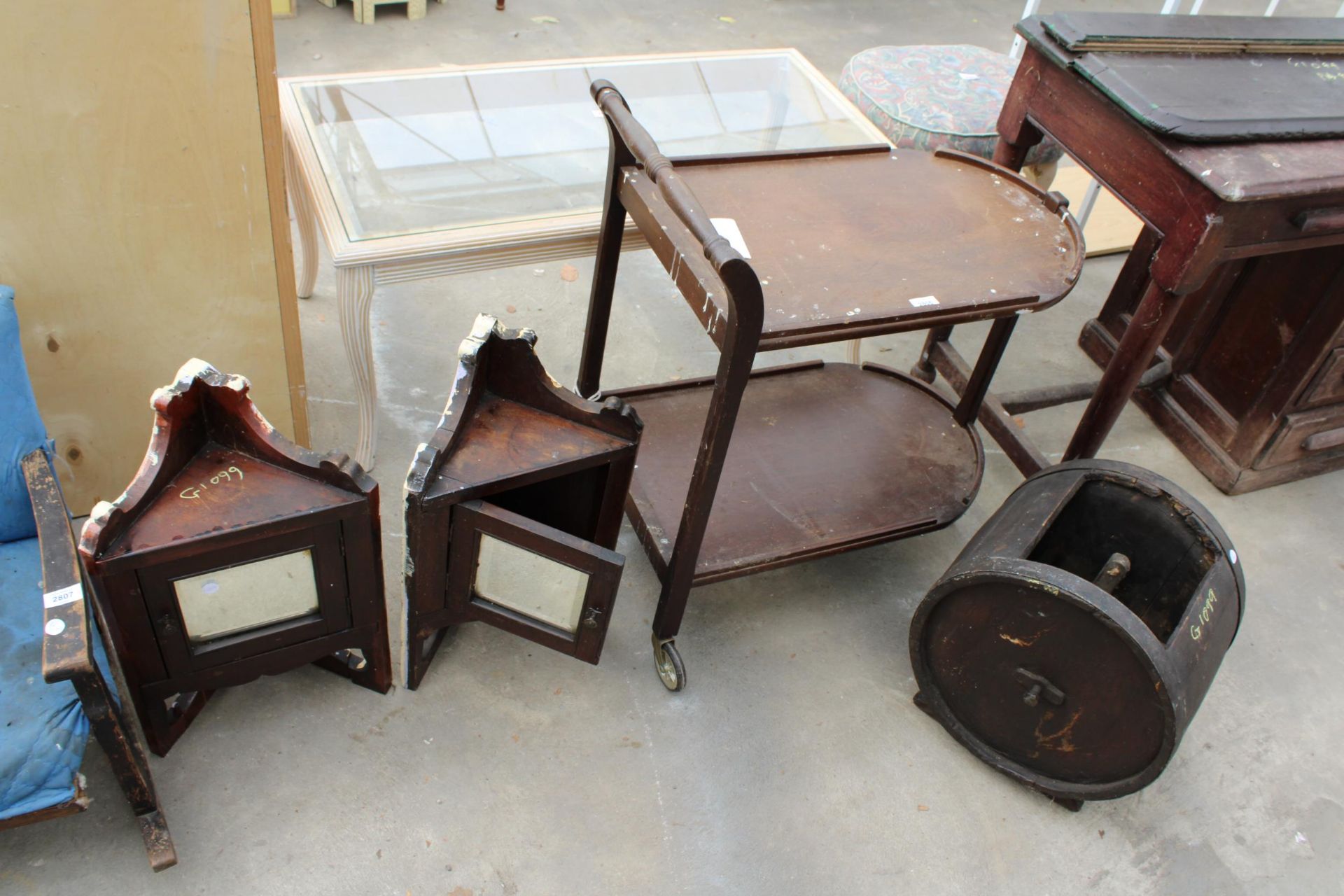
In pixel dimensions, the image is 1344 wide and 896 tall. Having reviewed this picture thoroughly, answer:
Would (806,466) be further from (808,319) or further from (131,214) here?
(131,214)

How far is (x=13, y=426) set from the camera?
1.71 m

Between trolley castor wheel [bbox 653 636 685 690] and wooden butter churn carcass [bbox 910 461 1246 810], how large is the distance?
0.48 meters

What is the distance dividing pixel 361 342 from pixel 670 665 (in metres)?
1.00

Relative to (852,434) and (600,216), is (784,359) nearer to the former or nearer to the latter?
(852,434)

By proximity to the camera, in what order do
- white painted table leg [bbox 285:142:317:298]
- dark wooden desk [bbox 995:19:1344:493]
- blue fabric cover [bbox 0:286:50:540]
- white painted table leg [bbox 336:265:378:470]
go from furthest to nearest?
white painted table leg [bbox 285:142:317:298] < white painted table leg [bbox 336:265:378:470] < dark wooden desk [bbox 995:19:1344:493] < blue fabric cover [bbox 0:286:50:540]

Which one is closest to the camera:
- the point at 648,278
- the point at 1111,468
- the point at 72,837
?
the point at 72,837

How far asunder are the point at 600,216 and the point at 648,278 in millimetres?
975

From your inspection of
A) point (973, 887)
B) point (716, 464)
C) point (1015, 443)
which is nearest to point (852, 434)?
point (1015, 443)

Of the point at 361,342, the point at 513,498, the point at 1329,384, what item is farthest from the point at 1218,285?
the point at 361,342

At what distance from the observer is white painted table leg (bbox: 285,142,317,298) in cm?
244

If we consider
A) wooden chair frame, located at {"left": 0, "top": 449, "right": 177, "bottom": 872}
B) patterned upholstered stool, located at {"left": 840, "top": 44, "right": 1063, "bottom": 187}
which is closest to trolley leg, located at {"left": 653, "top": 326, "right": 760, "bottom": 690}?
wooden chair frame, located at {"left": 0, "top": 449, "right": 177, "bottom": 872}

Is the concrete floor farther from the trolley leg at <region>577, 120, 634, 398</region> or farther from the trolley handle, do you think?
the trolley handle

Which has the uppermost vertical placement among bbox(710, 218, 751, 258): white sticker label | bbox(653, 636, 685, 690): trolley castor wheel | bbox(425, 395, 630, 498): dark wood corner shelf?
bbox(710, 218, 751, 258): white sticker label

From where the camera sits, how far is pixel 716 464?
1.80 metres
